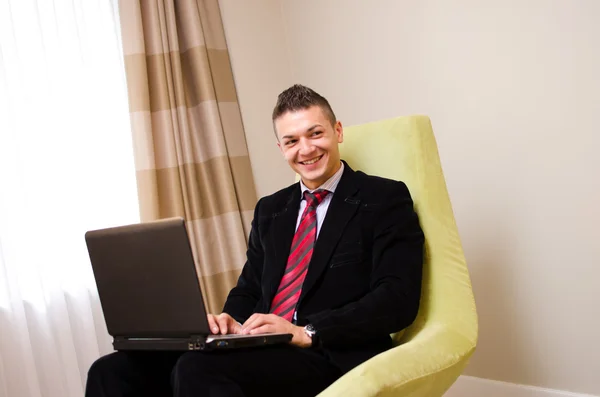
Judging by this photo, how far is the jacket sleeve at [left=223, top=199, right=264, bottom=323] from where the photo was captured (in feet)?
6.29

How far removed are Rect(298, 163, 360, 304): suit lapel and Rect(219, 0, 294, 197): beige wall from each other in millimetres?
1300

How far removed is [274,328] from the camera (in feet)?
4.91

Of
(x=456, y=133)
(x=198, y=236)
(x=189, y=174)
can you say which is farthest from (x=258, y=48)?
(x=456, y=133)

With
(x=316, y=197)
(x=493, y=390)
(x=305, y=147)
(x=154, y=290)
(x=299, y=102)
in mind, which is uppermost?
(x=299, y=102)

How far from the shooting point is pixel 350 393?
1.24 meters

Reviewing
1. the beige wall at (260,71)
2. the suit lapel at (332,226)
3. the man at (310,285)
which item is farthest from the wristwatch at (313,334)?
the beige wall at (260,71)

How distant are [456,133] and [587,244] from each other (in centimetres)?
58

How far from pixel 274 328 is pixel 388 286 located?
28cm

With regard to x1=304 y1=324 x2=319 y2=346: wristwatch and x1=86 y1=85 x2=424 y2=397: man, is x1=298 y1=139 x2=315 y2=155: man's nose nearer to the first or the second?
x1=86 y1=85 x2=424 y2=397: man

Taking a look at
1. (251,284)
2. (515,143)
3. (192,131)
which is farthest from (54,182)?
(515,143)

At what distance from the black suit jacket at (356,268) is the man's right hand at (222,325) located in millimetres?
160

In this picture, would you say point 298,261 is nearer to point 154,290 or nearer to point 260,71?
point 154,290

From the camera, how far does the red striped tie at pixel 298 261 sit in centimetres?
173

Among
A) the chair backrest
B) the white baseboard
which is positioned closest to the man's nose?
the chair backrest
